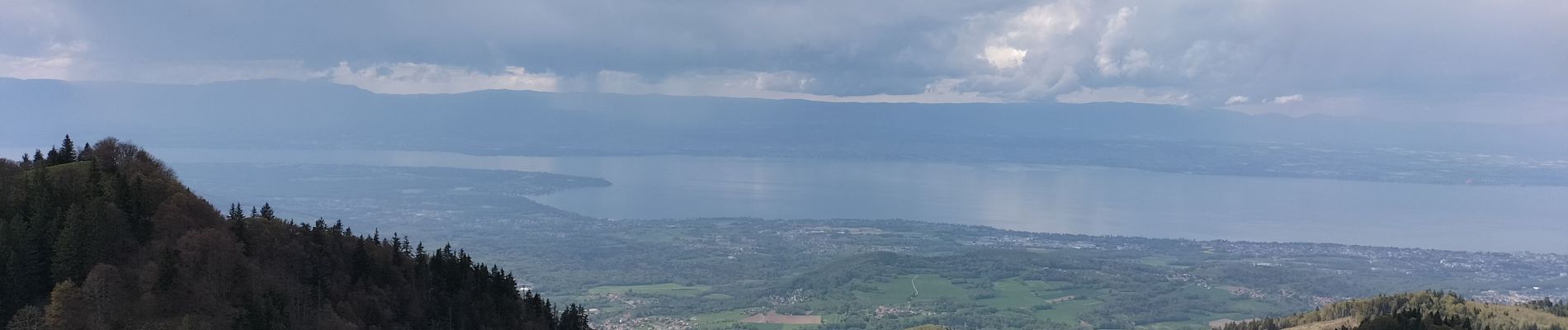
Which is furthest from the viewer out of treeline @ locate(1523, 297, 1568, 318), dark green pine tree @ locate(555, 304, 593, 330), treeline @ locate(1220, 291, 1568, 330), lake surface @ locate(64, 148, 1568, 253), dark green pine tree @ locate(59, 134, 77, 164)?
lake surface @ locate(64, 148, 1568, 253)

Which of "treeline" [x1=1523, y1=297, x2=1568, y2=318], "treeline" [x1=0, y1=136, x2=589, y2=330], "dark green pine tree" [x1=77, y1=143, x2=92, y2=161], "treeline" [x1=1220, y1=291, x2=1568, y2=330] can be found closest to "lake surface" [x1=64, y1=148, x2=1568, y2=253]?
"treeline" [x1=1523, y1=297, x2=1568, y2=318]

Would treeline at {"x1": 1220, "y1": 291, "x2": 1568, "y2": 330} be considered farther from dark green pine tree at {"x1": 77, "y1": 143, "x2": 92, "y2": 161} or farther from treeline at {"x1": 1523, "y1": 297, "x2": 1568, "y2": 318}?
dark green pine tree at {"x1": 77, "y1": 143, "x2": 92, "y2": 161}

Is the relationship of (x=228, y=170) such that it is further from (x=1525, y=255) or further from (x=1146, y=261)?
(x=1525, y=255)

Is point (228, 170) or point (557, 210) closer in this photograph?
point (557, 210)

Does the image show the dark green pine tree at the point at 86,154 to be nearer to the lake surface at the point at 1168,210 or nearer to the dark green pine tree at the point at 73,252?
the dark green pine tree at the point at 73,252

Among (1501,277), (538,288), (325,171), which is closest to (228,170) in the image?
(325,171)

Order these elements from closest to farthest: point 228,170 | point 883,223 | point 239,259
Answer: point 239,259 → point 883,223 → point 228,170

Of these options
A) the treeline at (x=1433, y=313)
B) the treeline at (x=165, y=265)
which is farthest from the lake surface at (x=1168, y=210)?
the treeline at (x=165, y=265)

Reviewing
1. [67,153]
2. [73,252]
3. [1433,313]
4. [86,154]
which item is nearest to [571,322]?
[86,154]

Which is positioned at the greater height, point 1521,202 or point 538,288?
point 1521,202
